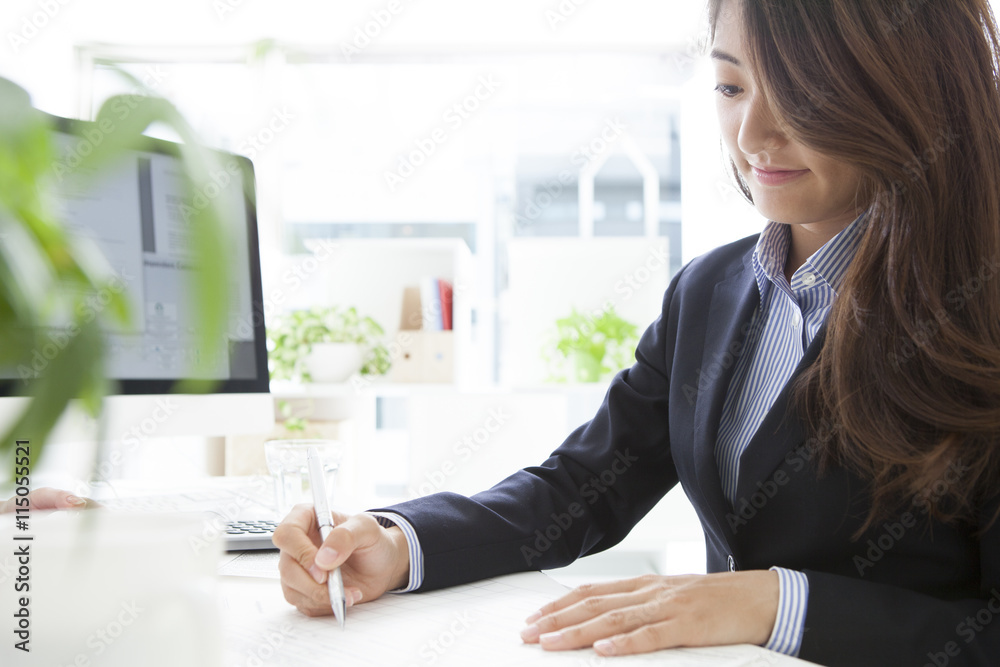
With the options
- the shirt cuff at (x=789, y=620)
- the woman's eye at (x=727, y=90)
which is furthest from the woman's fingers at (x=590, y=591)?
the woman's eye at (x=727, y=90)

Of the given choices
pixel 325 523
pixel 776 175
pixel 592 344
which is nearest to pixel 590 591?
pixel 325 523

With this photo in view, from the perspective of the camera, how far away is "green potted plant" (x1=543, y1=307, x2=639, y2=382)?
2824 mm

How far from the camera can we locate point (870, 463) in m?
0.82

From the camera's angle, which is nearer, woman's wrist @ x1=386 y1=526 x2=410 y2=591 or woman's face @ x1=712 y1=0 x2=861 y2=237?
woman's wrist @ x1=386 y1=526 x2=410 y2=591

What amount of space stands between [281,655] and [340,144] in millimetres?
3417

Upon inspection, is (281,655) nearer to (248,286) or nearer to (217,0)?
(248,286)

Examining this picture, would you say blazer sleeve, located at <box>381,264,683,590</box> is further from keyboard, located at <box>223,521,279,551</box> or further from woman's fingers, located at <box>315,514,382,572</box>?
keyboard, located at <box>223,521,279,551</box>

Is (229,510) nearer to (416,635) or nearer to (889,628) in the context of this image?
(416,635)

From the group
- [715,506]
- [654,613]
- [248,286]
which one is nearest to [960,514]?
[715,506]

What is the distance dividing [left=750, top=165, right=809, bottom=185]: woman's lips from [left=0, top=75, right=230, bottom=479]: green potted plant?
84 centimetres

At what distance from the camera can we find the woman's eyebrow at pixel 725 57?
3.09 feet

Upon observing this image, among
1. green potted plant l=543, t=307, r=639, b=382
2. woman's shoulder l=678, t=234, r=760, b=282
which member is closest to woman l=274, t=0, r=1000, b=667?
woman's shoulder l=678, t=234, r=760, b=282

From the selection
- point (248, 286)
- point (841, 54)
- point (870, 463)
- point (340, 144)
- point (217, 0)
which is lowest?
point (870, 463)

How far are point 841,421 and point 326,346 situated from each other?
7.24 feet
